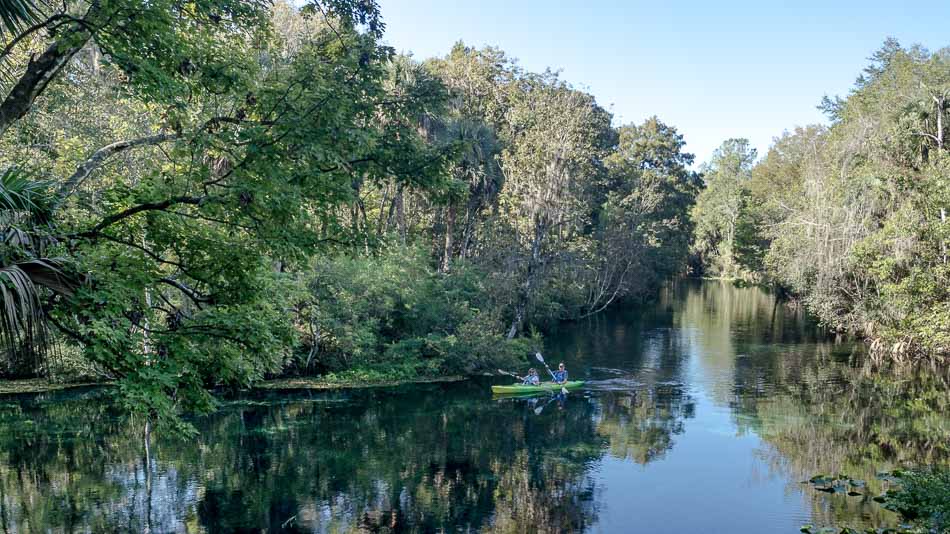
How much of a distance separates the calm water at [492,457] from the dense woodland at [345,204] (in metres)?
2.38

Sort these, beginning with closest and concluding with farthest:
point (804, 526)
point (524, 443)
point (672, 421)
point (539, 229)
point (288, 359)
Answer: point (804, 526) → point (524, 443) → point (672, 421) → point (288, 359) → point (539, 229)

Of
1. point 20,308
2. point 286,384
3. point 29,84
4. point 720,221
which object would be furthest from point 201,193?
point 720,221

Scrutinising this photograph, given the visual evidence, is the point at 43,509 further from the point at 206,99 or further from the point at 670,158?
the point at 670,158

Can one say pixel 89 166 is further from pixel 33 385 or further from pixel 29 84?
pixel 33 385

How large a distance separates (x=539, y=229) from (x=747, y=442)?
17697mm

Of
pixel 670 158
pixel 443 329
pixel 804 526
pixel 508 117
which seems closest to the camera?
pixel 804 526

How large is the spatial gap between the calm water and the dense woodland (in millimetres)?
2383

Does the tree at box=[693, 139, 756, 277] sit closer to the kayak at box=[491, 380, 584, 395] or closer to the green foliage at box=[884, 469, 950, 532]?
the kayak at box=[491, 380, 584, 395]

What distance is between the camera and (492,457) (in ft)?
63.1

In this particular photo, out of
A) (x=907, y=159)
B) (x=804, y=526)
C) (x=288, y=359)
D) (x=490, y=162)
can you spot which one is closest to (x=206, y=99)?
(x=804, y=526)

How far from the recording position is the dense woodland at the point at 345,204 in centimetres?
807

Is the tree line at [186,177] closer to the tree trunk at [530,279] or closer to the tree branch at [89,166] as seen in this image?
the tree branch at [89,166]

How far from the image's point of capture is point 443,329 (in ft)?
100

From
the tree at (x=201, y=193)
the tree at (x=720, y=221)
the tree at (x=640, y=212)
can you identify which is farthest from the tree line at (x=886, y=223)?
the tree at (x=720, y=221)
